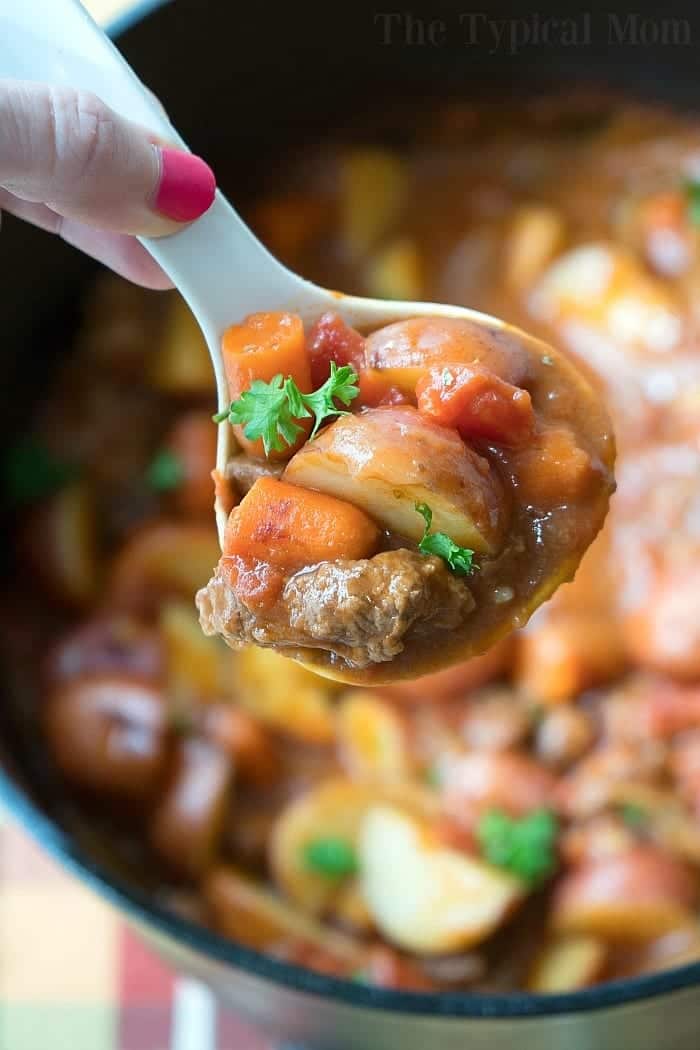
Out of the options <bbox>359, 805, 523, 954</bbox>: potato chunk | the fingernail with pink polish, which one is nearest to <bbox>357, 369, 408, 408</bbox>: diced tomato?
the fingernail with pink polish

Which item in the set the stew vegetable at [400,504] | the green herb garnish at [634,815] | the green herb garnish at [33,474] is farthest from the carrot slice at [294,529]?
the green herb garnish at [33,474]

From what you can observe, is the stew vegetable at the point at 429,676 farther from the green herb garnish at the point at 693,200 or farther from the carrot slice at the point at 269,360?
the carrot slice at the point at 269,360

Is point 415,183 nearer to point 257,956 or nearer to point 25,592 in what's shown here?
point 25,592

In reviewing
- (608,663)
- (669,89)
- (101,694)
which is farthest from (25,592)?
(669,89)

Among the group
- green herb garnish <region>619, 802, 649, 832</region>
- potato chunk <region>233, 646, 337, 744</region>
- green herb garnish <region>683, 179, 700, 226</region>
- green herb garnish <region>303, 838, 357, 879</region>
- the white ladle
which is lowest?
green herb garnish <region>303, 838, 357, 879</region>

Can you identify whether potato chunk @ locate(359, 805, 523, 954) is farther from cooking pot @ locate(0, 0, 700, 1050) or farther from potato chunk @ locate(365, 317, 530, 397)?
potato chunk @ locate(365, 317, 530, 397)

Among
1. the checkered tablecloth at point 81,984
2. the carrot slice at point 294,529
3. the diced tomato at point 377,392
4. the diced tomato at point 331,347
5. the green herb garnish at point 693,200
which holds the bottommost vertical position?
the checkered tablecloth at point 81,984
